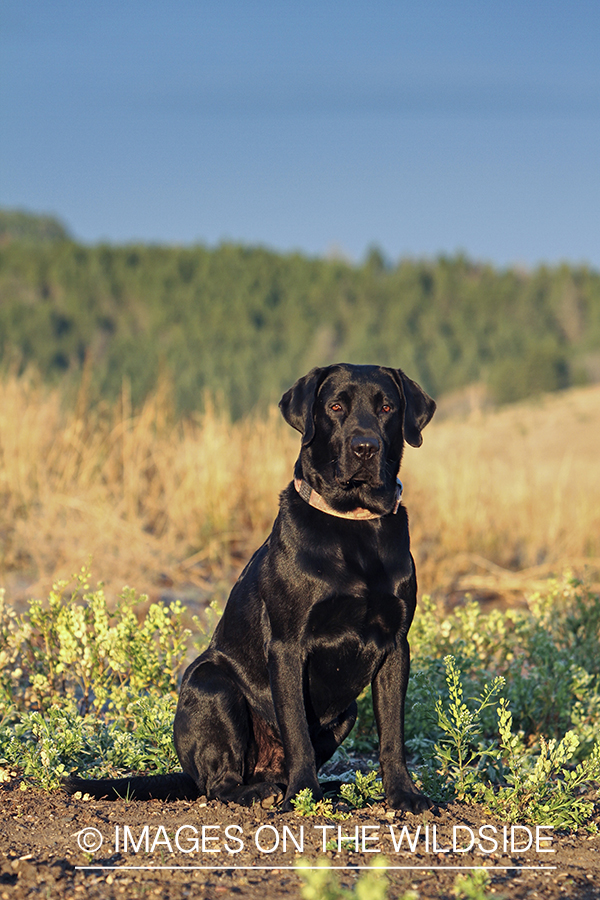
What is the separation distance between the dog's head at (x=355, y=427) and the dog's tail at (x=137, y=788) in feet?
3.64

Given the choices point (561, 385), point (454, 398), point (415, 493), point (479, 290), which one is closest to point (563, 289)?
point (479, 290)

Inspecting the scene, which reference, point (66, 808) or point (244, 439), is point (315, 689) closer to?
point (66, 808)

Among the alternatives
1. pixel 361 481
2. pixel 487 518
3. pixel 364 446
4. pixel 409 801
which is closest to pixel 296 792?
pixel 409 801

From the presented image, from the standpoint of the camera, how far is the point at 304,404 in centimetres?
328

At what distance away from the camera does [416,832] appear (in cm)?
270

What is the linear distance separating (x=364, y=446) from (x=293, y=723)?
920mm

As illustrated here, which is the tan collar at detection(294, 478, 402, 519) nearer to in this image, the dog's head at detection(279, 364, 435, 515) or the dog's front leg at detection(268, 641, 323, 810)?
the dog's head at detection(279, 364, 435, 515)

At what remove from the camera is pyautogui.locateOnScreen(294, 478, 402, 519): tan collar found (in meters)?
3.11

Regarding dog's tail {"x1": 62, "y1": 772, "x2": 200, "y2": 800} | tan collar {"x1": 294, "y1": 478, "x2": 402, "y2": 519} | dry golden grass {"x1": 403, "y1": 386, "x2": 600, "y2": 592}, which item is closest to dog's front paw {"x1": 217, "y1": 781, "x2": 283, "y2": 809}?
dog's tail {"x1": 62, "y1": 772, "x2": 200, "y2": 800}

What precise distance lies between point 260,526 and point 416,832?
545 cm

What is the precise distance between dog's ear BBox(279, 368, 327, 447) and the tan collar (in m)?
0.15

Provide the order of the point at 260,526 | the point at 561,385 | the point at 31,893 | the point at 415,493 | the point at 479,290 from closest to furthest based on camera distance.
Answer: the point at 31,893 < the point at 260,526 < the point at 415,493 < the point at 561,385 < the point at 479,290

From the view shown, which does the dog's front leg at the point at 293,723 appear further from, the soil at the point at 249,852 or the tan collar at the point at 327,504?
the tan collar at the point at 327,504

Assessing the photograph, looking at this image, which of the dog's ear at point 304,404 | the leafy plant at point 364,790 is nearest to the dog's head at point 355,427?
the dog's ear at point 304,404
